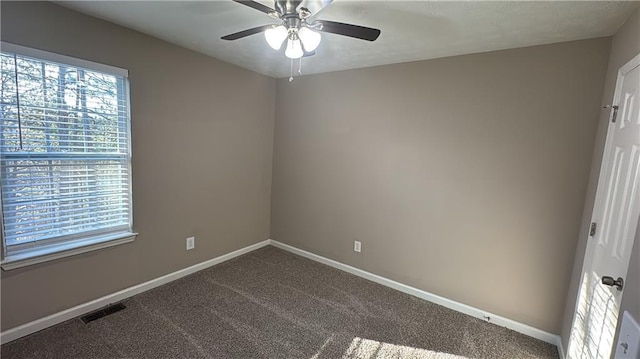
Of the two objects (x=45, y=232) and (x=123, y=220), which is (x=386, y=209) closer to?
(x=123, y=220)

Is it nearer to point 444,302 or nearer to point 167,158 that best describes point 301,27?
point 167,158

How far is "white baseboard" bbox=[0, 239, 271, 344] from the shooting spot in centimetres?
194

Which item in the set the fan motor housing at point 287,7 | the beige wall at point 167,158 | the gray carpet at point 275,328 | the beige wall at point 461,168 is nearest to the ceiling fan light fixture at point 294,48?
the fan motor housing at point 287,7

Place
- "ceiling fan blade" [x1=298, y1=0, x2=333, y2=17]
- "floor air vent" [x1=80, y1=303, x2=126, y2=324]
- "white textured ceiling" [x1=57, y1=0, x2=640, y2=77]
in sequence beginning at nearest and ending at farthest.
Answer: "ceiling fan blade" [x1=298, y1=0, x2=333, y2=17]
"white textured ceiling" [x1=57, y1=0, x2=640, y2=77]
"floor air vent" [x1=80, y1=303, x2=126, y2=324]

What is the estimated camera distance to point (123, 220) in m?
2.45

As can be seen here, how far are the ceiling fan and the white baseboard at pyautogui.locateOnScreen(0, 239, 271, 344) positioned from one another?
2.38 m

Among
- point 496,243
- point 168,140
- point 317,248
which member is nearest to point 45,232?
point 168,140

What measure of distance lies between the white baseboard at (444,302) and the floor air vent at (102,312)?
1878 millimetres

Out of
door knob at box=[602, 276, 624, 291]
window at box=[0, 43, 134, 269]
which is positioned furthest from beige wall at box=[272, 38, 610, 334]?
window at box=[0, 43, 134, 269]

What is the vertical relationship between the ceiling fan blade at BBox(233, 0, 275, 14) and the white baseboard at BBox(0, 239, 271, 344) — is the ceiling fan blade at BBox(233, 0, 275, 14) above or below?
above

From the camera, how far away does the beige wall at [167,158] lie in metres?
1.97

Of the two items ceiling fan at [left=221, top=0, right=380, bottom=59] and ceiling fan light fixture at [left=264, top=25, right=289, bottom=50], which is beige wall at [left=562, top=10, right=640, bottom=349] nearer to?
ceiling fan at [left=221, top=0, right=380, bottom=59]

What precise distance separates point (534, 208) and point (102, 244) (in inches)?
135

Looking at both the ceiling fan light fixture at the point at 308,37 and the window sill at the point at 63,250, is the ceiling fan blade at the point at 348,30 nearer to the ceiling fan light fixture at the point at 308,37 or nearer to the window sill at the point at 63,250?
the ceiling fan light fixture at the point at 308,37
